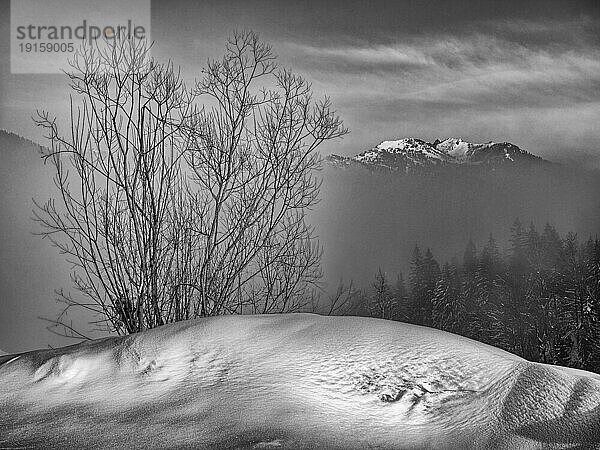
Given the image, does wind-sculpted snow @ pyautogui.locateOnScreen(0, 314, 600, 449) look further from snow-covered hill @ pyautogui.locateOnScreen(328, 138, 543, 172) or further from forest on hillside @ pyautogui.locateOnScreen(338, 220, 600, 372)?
snow-covered hill @ pyautogui.locateOnScreen(328, 138, 543, 172)

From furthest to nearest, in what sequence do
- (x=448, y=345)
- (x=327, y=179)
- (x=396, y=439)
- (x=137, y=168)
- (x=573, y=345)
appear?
(x=327, y=179), (x=573, y=345), (x=137, y=168), (x=448, y=345), (x=396, y=439)

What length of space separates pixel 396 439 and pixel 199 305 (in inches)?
103

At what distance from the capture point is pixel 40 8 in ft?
16.3

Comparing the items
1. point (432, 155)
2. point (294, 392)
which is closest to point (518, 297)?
point (432, 155)

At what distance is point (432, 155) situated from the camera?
16.6ft

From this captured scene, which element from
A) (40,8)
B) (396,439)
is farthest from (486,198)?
(396,439)

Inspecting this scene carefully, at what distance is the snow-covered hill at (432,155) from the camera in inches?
197

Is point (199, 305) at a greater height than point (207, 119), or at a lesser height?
lesser

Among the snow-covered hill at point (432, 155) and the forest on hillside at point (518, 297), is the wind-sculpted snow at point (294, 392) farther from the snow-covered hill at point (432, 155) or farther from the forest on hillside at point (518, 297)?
the snow-covered hill at point (432, 155)

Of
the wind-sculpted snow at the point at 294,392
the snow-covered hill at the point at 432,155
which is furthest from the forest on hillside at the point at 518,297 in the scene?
the wind-sculpted snow at the point at 294,392

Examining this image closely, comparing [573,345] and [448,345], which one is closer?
[448,345]

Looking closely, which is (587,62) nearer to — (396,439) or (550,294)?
(550,294)

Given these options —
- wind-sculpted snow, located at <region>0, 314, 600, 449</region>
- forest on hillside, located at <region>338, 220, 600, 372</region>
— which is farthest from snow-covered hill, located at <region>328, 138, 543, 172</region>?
wind-sculpted snow, located at <region>0, 314, 600, 449</region>

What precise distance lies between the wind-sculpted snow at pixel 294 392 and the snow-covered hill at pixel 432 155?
3.70m
